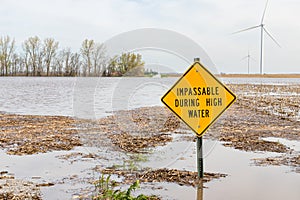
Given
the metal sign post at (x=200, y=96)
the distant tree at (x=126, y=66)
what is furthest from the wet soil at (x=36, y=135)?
the metal sign post at (x=200, y=96)

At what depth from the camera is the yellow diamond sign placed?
5.10 meters

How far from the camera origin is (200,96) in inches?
201

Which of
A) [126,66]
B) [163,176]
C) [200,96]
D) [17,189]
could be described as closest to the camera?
[200,96]

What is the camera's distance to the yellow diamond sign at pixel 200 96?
16.7 ft

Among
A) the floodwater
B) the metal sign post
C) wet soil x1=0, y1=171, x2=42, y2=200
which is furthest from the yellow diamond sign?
wet soil x1=0, y1=171, x2=42, y2=200

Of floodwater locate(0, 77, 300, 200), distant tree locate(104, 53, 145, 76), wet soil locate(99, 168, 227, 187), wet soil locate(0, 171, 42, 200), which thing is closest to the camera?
wet soil locate(0, 171, 42, 200)

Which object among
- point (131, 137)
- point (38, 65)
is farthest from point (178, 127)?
point (38, 65)

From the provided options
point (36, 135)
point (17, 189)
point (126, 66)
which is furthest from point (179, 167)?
point (36, 135)

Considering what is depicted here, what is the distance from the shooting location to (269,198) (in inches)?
221

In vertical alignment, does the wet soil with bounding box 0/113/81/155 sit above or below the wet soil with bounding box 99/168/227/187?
above

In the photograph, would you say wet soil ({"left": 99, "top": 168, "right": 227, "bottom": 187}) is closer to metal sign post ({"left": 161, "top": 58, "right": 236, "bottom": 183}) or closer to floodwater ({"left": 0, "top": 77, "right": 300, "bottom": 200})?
floodwater ({"left": 0, "top": 77, "right": 300, "bottom": 200})

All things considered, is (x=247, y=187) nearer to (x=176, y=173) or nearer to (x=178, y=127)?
(x=176, y=173)

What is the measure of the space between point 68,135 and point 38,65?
80.4 metres

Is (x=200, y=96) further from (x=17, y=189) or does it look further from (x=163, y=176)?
(x=17, y=189)
